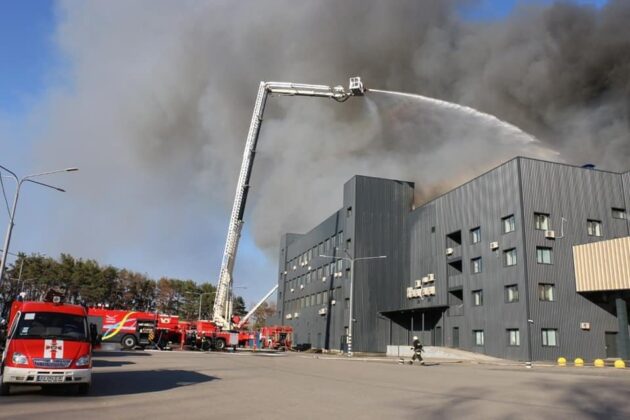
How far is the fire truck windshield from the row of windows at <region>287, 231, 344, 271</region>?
150 feet

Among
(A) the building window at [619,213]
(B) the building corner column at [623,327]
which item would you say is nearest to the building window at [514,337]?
(B) the building corner column at [623,327]

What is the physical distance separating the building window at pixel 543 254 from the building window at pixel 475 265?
202 inches

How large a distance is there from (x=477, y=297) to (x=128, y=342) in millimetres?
25114

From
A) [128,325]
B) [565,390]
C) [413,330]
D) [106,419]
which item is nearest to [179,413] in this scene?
[106,419]

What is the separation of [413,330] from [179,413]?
143 feet

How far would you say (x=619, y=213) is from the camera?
3866cm

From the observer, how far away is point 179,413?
848 cm

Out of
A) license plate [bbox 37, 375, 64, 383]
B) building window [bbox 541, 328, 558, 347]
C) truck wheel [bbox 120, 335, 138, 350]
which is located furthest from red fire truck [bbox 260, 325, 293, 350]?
license plate [bbox 37, 375, 64, 383]

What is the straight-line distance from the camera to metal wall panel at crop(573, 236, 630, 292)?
106 ft

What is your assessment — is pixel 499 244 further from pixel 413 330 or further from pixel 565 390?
pixel 565 390

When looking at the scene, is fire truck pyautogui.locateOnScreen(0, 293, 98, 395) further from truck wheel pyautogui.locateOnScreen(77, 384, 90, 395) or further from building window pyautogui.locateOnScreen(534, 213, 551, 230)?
building window pyautogui.locateOnScreen(534, 213, 551, 230)

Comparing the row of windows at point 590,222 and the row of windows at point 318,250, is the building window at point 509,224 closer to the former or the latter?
the row of windows at point 590,222

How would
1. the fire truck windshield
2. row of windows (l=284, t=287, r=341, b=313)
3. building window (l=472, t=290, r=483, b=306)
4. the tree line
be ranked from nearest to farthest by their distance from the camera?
the fire truck windshield < building window (l=472, t=290, r=483, b=306) < row of windows (l=284, t=287, r=341, b=313) < the tree line

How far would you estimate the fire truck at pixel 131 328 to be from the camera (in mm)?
33625
